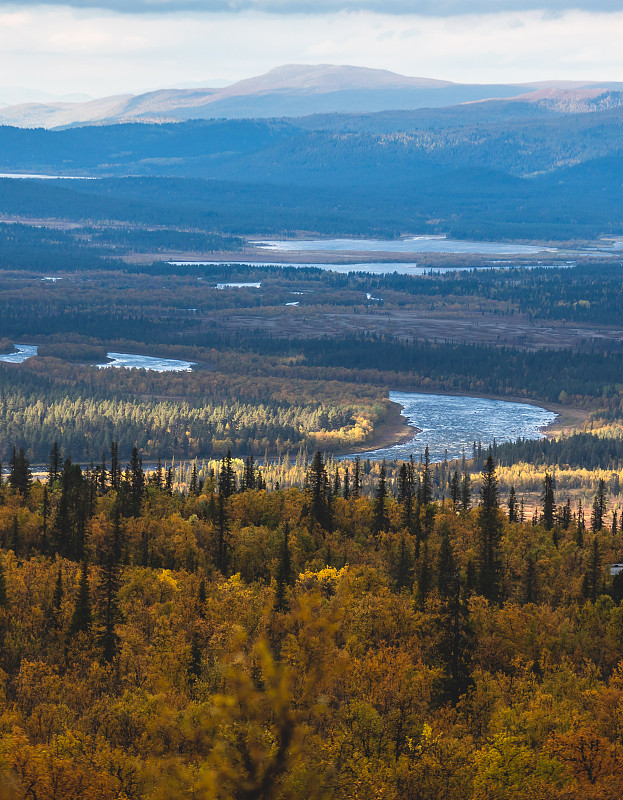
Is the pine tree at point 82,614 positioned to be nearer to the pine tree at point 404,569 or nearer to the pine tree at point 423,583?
the pine tree at point 423,583

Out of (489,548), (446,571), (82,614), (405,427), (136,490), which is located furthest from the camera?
(405,427)

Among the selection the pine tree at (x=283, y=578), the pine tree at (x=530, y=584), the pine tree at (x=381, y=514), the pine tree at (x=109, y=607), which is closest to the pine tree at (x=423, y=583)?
the pine tree at (x=530, y=584)

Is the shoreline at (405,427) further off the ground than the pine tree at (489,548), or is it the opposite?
the pine tree at (489,548)

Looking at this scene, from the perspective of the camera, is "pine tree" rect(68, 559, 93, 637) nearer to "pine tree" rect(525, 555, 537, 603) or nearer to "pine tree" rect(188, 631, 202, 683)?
"pine tree" rect(188, 631, 202, 683)

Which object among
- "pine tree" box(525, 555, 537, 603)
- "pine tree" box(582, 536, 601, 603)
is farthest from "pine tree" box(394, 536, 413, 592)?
"pine tree" box(582, 536, 601, 603)

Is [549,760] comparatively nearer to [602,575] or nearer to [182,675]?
[182,675]

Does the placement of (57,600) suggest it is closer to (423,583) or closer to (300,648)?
(300,648)

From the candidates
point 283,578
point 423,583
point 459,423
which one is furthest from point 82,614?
point 459,423

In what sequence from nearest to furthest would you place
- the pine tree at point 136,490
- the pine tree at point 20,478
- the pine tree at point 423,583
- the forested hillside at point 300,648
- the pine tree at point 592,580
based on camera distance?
the forested hillside at point 300,648, the pine tree at point 423,583, the pine tree at point 592,580, the pine tree at point 136,490, the pine tree at point 20,478
